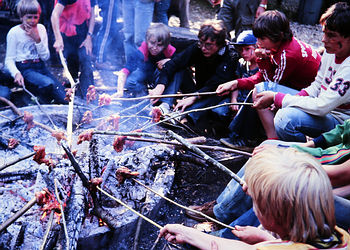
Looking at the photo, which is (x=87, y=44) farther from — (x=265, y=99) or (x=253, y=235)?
(x=253, y=235)

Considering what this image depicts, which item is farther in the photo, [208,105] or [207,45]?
[208,105]

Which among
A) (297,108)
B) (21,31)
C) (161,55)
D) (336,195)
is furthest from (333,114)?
(21,31)

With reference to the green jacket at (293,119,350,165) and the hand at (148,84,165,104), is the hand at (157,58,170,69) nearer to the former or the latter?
the hand at (148,84,165,104)

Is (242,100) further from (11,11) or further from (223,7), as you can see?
(11,11)

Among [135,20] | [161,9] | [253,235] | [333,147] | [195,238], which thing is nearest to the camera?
[195,238]

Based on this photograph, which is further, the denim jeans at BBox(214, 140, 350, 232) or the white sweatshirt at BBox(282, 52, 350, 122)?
the white sweatshirt at BBox(282, 52, 350, 122)

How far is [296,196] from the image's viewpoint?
142 cm

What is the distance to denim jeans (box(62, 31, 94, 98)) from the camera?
5492mm

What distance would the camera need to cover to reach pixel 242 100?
4.37 m

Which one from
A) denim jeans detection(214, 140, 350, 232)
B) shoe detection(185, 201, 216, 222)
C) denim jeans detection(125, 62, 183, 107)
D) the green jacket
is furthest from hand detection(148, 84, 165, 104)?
the green jacket

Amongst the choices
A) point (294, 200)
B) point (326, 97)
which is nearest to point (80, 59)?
point (326, 97)

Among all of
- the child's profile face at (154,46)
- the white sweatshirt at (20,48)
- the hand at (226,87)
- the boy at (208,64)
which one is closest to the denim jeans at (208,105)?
the boy at (208,64)

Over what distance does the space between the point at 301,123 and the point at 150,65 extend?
2.81 m

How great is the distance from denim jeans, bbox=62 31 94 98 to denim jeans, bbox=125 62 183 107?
Result: 91cm
